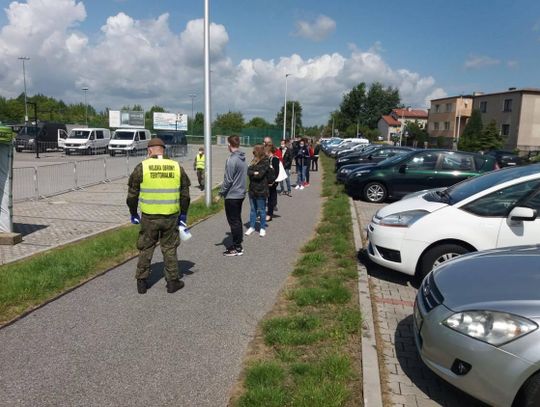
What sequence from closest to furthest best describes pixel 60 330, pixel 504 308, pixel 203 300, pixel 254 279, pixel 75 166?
1. pixel 504 308
2. pixel 60 330
3. pixel 203 300
4. pixel 254 279
5. pixel 75 166

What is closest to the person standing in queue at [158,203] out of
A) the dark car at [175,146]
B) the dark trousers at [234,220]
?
the dark trousers at [234,220]

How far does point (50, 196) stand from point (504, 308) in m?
13.6

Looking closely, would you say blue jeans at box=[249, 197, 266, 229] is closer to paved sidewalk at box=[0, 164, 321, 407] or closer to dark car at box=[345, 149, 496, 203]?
paved sidewalk at box=[0, 164, 321, 407]

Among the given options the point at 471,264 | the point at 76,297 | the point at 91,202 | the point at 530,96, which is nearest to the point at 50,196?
the point at 91,202

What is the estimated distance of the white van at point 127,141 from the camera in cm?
3250

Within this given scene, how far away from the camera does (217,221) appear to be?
10156 millimetres

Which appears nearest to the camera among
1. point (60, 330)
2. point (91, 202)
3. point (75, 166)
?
point (60, 330)

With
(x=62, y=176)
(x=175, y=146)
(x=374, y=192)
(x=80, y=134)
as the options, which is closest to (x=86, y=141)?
(x=80, y=134)

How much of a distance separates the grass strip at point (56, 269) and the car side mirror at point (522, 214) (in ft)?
16.6

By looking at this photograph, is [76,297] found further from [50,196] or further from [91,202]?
[50,196]

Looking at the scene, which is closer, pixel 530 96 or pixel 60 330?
pixel 60 330

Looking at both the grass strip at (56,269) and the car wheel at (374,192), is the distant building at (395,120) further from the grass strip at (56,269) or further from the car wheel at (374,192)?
the grass strip at (56,269)

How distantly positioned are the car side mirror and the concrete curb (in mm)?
1783

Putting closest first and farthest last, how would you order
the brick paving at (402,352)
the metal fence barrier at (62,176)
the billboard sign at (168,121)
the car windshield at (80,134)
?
the brick paving at (402,352) → the metal fence barrier at (62,176) → the car windshield at (80,134) → the billboard sign at (168,121)
